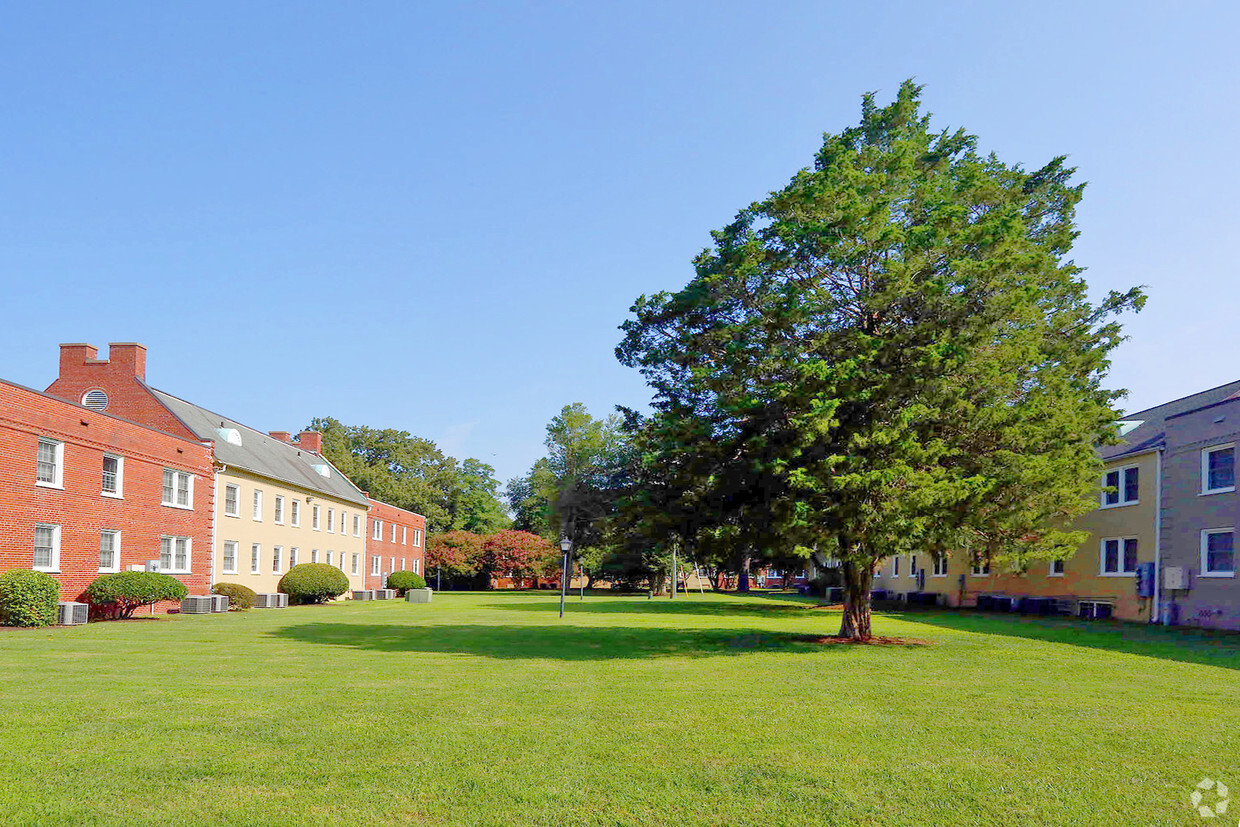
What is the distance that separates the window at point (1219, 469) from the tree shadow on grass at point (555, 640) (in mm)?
13098

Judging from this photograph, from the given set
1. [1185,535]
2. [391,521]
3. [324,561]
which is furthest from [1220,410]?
[391,521]

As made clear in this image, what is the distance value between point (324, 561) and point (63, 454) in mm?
22479

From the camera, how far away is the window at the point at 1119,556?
30.6 meters

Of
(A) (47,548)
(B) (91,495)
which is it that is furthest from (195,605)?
(A) (47,548)

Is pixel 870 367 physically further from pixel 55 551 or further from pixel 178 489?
pixel 178 489

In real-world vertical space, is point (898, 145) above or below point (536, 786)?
above

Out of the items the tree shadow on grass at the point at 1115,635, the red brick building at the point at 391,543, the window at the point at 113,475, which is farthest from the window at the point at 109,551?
the red brick building at the point at 391,543

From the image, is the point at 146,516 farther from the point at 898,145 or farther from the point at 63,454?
the point at 898,145

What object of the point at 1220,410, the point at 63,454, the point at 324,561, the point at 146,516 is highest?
the point at 1220,410

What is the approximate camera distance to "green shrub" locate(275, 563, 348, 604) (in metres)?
40.9

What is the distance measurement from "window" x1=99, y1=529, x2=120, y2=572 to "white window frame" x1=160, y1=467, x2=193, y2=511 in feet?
9.99

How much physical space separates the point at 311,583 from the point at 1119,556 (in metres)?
32.1

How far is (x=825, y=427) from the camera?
16875 mm

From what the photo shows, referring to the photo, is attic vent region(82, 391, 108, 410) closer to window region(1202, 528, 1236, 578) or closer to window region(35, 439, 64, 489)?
window region(35, 439, 64, 489)
